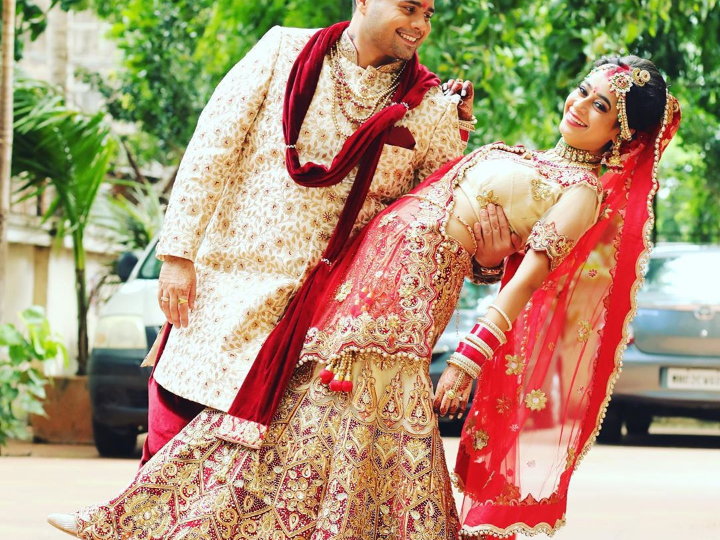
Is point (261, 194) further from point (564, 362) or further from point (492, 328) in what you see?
point (564, 362)

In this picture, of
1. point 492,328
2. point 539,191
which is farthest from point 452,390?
point 539,191

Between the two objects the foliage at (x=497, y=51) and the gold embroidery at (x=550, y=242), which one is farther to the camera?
the foliage at (x=497, y=51)

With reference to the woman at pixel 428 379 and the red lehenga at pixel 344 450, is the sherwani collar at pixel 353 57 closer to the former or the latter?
the woman at pixel 428 379

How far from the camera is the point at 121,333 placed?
8.64 m

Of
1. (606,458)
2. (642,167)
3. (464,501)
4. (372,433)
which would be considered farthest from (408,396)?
(606,458)

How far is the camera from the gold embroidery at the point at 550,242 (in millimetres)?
4039

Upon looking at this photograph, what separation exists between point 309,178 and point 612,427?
7660 millimetres

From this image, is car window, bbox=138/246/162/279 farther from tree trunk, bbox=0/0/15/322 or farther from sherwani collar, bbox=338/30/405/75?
sherwani collar, bbox=338/30/405/75

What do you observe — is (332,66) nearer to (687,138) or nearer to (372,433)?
(372,433)

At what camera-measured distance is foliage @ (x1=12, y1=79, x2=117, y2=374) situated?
9.54m

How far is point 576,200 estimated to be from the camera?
4133 millimetres

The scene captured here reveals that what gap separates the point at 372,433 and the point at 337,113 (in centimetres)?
107

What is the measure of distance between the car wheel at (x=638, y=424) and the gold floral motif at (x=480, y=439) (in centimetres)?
776

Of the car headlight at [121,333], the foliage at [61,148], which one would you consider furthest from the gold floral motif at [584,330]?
the foliage at [61,148]
